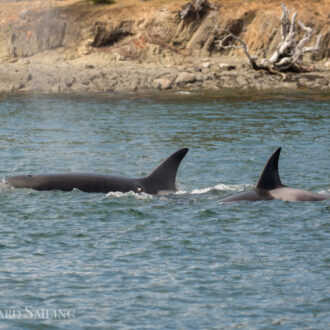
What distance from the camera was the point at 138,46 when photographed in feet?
173

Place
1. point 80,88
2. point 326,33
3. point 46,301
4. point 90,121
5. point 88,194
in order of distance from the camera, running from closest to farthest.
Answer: point 46,301
point 88,194
point 90,121
point 80,88
point 326,33

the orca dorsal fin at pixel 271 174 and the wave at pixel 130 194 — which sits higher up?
the orca dorsal fin at pixel 271 174

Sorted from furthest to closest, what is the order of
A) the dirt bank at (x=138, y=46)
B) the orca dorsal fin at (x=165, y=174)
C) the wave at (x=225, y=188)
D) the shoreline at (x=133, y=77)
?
the dirt bank at (x=138, y=46) < the shoreline at (x=133, y=77) < the wave at (x=225, y=188) < the orca dorsal fin at (x=165, y=174)

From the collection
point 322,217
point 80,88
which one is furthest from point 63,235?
point 80,88

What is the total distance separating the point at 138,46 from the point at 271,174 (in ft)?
125

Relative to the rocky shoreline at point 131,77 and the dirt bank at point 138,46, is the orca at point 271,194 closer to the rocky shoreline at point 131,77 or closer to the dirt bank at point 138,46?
the rocky shoreline at point 131,77

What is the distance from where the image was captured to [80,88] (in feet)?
154

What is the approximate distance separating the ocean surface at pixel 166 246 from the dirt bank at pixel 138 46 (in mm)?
21722

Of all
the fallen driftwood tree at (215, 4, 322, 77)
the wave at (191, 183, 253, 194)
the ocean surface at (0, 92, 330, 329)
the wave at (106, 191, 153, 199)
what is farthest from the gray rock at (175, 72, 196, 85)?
the wave at (106, 191, 153, 199)

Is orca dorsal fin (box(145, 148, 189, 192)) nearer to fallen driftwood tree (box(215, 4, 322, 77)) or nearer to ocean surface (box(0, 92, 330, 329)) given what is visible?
ocean surface (box(0, 92, 330, 329))

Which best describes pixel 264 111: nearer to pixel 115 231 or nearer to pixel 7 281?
pixel 115 231

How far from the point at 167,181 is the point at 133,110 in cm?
2149

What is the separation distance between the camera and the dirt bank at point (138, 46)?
1889 inches

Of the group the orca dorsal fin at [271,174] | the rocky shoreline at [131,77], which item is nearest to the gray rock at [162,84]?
the rocky shoreline at [131,77]
